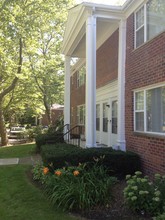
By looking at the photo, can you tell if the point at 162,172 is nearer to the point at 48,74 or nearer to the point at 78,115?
the point at 78,115

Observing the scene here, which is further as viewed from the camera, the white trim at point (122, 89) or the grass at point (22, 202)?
the white trim at point (122, 89)

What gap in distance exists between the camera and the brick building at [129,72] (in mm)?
7641

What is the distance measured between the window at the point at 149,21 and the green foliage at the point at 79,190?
4542 millimetres

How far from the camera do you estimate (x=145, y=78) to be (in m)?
8.25

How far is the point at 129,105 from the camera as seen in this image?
945cm

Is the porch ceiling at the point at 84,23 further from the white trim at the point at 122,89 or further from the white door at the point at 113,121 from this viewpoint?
the white door at the point at 113,121

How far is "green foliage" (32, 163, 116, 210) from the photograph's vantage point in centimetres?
541

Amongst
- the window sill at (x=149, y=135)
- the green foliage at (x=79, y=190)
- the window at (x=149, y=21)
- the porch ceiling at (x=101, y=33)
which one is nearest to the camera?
the green foliage at (x=79, y=190)

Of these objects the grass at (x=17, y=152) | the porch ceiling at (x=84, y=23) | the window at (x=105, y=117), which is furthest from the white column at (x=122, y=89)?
the grass at (x=17, y=152)

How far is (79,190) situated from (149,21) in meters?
5.68

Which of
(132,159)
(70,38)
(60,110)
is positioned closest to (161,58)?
(132,159)

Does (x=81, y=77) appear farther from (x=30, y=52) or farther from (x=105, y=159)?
(x=105, y=159)

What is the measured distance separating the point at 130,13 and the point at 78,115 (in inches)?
462

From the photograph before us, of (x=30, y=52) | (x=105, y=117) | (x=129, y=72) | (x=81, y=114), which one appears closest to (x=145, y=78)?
(x=129, y=72)
